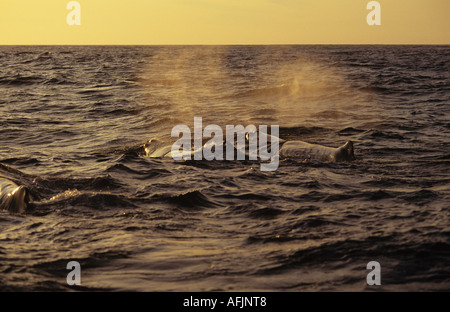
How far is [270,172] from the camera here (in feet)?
34.4

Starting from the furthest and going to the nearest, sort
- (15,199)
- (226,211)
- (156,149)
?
(156,149)
(226,211)
(15,199)

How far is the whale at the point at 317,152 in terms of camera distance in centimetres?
1110

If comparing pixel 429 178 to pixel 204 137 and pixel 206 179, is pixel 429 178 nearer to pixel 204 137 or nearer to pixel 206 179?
pixel 206 179

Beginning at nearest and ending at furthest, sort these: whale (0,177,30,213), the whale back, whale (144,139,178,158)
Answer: whale (0,177,30,213) → the whale back → whale (144,139,178,158)

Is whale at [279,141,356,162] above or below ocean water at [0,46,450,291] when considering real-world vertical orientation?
above

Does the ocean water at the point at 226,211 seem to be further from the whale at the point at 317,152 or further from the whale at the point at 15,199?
the whale at the point at 317,152

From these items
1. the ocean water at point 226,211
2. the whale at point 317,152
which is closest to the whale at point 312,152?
the whale at point 317,152

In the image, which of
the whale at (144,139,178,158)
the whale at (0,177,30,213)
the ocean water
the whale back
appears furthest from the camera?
the whale at (144,139,178,158)

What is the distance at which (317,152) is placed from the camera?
11367 mm

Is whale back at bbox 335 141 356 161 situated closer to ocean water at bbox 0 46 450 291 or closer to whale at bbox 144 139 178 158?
ocean water at bbox 0 46 450 291

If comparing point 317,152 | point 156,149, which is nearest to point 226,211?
point 317,152

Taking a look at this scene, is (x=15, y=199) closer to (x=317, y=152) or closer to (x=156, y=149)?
(x=156, y=149)

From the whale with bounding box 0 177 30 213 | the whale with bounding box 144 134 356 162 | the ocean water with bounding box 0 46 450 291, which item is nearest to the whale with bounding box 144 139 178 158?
the whale with bounding box 144 134 356 162

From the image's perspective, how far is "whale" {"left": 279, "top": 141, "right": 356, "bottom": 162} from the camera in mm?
11102
